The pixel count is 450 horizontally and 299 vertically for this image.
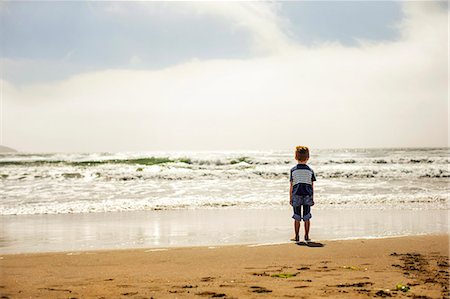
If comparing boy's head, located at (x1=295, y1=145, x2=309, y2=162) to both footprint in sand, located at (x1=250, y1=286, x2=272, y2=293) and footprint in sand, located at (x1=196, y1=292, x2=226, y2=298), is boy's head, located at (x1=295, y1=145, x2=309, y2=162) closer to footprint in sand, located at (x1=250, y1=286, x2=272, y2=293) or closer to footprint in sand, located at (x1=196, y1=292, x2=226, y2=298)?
footprint in sand, located at (x1=250, y1=286, x2=272, y2=293)

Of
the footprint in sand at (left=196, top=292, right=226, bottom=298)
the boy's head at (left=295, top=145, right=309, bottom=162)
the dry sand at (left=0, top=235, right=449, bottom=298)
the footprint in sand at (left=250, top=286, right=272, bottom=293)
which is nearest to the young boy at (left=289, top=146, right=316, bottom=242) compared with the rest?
the boy's head at (left=295, top=145, right=309, bottom=162)

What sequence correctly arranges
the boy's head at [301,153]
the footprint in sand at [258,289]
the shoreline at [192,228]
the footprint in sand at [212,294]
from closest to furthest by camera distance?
1. the footprint in sand at [212,294]
2. the footprint in sand at [258,289]
3. the shoreline at [192,228]
4. the boy's head at [301,153]

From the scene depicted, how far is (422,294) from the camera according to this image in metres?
4.04

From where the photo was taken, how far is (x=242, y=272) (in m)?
5.21

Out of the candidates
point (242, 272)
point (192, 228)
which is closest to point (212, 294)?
point (242, 272)

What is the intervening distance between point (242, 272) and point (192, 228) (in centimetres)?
410

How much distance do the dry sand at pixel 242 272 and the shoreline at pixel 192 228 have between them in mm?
830

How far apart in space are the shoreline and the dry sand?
2.72 feet

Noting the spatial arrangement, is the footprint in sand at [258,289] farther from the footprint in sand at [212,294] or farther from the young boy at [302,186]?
the young boy at [302,186]

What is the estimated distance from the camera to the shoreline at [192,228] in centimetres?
764

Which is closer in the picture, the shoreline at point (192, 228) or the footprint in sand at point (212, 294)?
the footprint in sand at point (212, 294)

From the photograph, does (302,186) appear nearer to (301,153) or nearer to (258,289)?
(301,153)

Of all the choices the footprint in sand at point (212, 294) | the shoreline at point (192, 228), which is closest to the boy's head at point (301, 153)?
the shoreline at point (192, 228)

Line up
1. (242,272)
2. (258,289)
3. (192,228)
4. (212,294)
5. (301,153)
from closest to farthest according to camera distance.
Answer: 1. (212,294)
2. (258,289)
3. (242,272)
4. (301,153)
5. (192,228)
